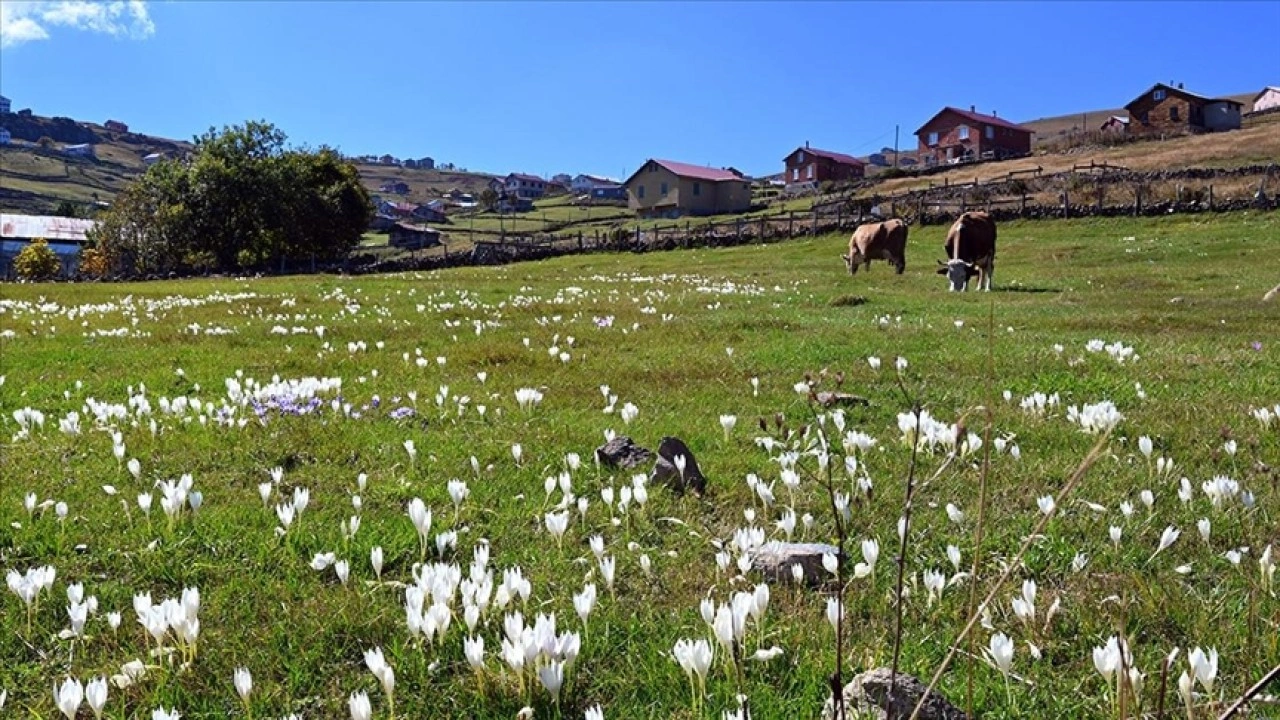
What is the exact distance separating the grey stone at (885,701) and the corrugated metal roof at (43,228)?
147 m

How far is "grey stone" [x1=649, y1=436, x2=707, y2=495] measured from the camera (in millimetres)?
6184

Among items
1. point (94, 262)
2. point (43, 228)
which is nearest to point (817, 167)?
point (94, 262)

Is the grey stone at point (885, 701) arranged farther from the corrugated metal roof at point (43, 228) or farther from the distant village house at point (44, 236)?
the corrugated metal roof at point (43, 228)

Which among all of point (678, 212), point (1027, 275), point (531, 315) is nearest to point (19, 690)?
point (531, 315)

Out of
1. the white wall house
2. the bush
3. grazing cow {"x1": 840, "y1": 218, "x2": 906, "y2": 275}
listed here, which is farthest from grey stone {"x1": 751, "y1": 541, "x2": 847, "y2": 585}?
the white wall house

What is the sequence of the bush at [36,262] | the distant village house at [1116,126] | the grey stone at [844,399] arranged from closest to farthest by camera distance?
the grey stone at [844,399] < the bush at [36,262] < the distant village house at [1116,126]

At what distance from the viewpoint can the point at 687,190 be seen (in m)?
127

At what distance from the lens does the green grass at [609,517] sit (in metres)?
3.59

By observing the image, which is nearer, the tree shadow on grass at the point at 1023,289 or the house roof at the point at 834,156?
the tree shadow on grass at the point at 1023,289

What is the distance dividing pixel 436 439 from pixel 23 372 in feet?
28.4

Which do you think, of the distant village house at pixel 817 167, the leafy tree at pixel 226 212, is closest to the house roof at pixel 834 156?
the distant village house at pixel 817 167

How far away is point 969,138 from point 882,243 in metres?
111

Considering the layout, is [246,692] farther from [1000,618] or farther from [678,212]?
[678,212]

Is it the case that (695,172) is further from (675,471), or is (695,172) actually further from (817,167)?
(675,471)
